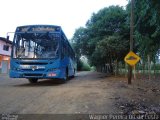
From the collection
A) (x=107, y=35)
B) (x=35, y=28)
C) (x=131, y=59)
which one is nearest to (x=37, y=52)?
(x=35, y=28)

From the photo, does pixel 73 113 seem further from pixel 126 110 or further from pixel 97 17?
pixel 97 17

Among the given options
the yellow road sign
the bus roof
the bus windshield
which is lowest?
the yellow road sign

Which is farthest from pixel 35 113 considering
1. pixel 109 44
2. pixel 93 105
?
pixel 109 44

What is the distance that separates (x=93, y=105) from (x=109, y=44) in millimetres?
21936

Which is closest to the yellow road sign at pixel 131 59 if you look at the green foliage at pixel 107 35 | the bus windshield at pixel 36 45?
the bus windshield at pixel 36 45

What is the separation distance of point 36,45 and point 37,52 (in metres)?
0.48

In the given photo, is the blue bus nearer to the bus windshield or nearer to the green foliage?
the bus windshield

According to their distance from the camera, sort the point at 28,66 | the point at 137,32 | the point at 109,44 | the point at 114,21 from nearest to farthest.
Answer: the point at 28,66, the point at 137,32, the point at 109,44, the point at 114,21

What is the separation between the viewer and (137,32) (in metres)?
19.2

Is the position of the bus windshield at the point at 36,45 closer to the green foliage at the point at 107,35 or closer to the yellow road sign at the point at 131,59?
the yellow road sign at the point at 131,59

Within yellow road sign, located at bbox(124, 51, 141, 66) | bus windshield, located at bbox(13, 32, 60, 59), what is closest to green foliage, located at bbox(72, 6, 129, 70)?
yellow road sign, located at bbox(124, 51, 141, 66)

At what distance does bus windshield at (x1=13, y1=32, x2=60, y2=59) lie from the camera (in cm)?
1673

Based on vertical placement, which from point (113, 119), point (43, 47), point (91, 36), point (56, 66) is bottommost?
point (113, 119)

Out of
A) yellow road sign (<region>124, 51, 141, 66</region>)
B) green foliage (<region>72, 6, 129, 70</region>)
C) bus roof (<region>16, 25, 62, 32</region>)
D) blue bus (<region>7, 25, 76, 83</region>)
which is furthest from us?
green foliage (<region>72, 6, 129, 70</region>)
